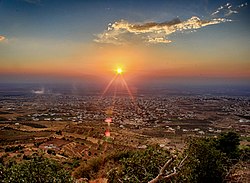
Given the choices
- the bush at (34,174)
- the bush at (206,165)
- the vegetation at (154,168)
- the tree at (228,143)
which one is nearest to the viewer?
the bush at (34,174)

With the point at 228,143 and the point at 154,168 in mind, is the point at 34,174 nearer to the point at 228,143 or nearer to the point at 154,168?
the point at 154,168

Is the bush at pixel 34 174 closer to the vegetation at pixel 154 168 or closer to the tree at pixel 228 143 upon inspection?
the vegetation at pixel 154 168

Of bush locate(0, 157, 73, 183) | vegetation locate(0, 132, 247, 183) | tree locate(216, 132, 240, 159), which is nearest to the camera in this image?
bush locate(0, 157, 73, 183)

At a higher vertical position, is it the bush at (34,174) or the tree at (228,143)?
the bush at (34,174)

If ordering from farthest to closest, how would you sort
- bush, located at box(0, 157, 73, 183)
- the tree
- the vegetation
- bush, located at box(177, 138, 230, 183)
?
the tree < bush, located at box(177, 138, 230, 183) < the vegetation < bush, located at box(0, 157, 73, 183)

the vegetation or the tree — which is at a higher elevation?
the vegetation

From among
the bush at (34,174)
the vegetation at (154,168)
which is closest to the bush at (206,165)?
the vegetation at (154,168)

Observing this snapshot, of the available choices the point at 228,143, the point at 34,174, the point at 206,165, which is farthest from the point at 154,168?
the point at 228,143

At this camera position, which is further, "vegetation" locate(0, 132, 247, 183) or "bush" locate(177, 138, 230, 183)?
"bush" locate(177, 138, 230, 183)

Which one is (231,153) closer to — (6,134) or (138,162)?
(138,162)

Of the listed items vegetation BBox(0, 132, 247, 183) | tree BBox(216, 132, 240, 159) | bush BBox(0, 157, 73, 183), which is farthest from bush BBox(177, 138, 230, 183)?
tree BBox(216, 132, 240, 159)

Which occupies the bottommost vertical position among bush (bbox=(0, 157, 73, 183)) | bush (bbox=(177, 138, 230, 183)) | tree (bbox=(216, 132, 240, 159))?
tree (bbox=(216, 132, 240, 159))

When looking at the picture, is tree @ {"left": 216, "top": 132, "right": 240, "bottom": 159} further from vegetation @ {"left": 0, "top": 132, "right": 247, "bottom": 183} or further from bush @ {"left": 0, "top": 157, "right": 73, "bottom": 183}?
bush @ {"left": 0, "top": 157, "right": 73, "bottom": 183}
